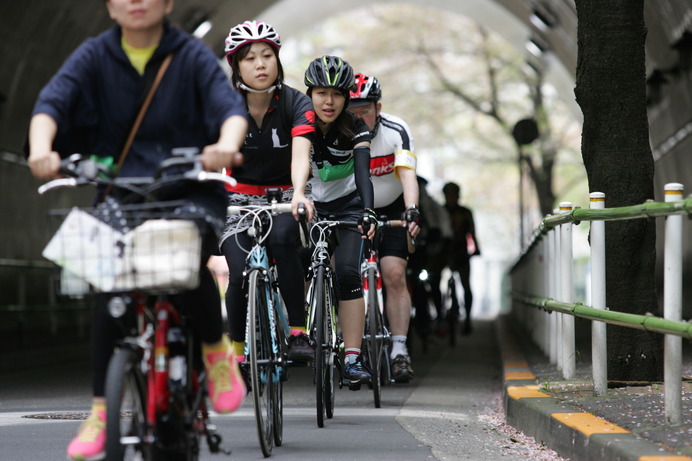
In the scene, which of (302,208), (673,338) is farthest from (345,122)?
(673,338)

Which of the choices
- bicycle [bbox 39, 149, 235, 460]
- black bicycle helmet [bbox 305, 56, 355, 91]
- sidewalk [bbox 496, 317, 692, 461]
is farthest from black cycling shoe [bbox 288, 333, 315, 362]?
bicycle [bbox 39, 149, 235, 460]

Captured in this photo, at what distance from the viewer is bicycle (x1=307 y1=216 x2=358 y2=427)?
23.2 feet

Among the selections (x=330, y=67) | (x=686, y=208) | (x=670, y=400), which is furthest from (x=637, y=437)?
(x=330, y=67)

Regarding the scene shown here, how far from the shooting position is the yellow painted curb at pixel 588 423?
549 cm

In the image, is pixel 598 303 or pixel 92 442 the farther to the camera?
pixel 598 303

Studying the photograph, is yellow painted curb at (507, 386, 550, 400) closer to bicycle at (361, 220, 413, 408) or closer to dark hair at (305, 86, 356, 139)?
bicycle at (361, 220, 413, 408)

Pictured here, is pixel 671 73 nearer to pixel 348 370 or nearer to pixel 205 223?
pixel 348 370

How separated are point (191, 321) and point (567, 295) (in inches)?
158

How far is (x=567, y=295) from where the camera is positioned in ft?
26.4

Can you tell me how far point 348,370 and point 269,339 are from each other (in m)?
1.52

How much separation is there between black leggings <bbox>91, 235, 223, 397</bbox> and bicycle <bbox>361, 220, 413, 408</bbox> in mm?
3561

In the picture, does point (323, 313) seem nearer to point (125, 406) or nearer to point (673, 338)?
point (673, 338)

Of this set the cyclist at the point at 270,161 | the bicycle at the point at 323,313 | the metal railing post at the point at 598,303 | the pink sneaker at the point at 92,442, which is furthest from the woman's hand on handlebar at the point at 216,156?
the metal railing post at the point at 598,303

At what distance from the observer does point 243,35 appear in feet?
21.9
